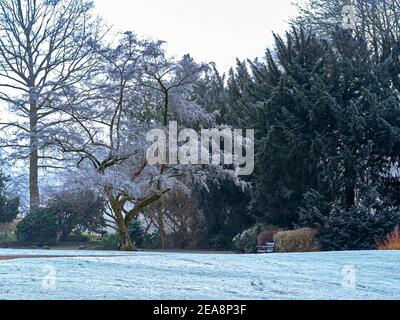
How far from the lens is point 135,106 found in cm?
2453

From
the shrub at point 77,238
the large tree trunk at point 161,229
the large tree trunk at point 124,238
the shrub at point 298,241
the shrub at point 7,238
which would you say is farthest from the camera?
the shrub at point 77,238

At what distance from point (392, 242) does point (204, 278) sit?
29.7ft

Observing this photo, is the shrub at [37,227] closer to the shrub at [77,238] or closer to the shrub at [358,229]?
the shrub at [77,238]

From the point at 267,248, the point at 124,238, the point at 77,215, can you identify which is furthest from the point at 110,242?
the point at 267,248

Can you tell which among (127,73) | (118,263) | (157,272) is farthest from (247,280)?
(127,73)

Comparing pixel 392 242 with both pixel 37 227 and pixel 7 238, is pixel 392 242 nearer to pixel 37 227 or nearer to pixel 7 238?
pixel 37 227

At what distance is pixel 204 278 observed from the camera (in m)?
11.8

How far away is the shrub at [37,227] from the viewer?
30141 millimetres

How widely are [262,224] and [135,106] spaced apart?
19.6 ft

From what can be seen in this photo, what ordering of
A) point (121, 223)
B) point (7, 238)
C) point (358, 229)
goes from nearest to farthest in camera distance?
point (358, 229) → point (121, 223) → point (7, 238)

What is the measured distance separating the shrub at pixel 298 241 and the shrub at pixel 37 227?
39.0 feet

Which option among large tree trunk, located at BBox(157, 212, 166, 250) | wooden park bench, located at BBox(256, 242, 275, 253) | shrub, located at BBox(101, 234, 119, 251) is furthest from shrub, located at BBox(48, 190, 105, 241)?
wooden park bench, located at BBox(256, 242, 275, 253)

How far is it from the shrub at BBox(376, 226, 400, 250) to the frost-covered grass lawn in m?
2.93

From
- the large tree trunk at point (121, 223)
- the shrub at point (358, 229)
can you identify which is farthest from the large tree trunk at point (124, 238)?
the shrub at point (358, 229)
